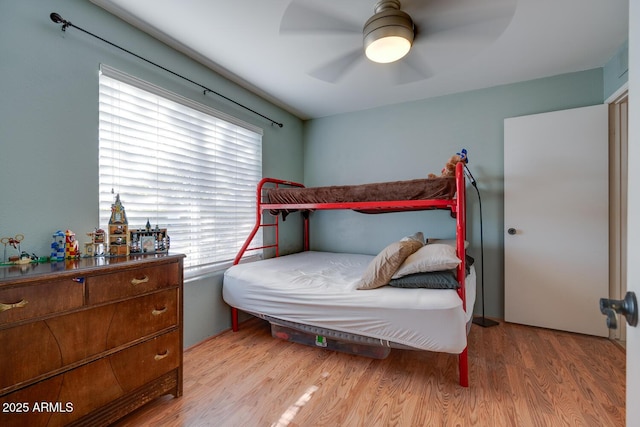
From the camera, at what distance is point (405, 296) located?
1.67 metres

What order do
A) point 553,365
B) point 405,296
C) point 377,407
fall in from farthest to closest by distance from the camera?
1. point 553,365
2. point 405,296
3. point 377,407

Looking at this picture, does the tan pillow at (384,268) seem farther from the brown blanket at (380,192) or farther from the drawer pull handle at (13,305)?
the drawer pull handle at (13,305)

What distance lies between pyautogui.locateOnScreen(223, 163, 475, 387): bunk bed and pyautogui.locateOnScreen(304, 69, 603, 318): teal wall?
3.15 feet

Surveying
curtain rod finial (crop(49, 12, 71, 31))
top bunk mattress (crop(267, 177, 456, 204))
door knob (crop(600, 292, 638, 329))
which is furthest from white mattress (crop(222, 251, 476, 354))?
curtain rod finial (crop(49, 12, 71, 31))

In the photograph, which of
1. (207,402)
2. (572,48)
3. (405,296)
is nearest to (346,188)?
(405,296)

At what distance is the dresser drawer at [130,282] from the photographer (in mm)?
1252

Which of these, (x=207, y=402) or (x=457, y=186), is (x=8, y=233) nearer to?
(x=207, y=402)

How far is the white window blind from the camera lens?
1.80 m

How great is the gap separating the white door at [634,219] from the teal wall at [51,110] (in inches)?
92.6

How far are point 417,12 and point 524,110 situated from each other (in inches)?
73.9

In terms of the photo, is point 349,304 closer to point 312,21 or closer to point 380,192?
point 380,192

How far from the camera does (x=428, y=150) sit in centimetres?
309

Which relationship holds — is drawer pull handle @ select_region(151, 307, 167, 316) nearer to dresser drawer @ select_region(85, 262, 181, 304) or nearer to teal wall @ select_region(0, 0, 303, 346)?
dresser drawer @ select_region(85, 262, 181, 304)

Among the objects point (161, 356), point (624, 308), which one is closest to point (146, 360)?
point (161, 356)
